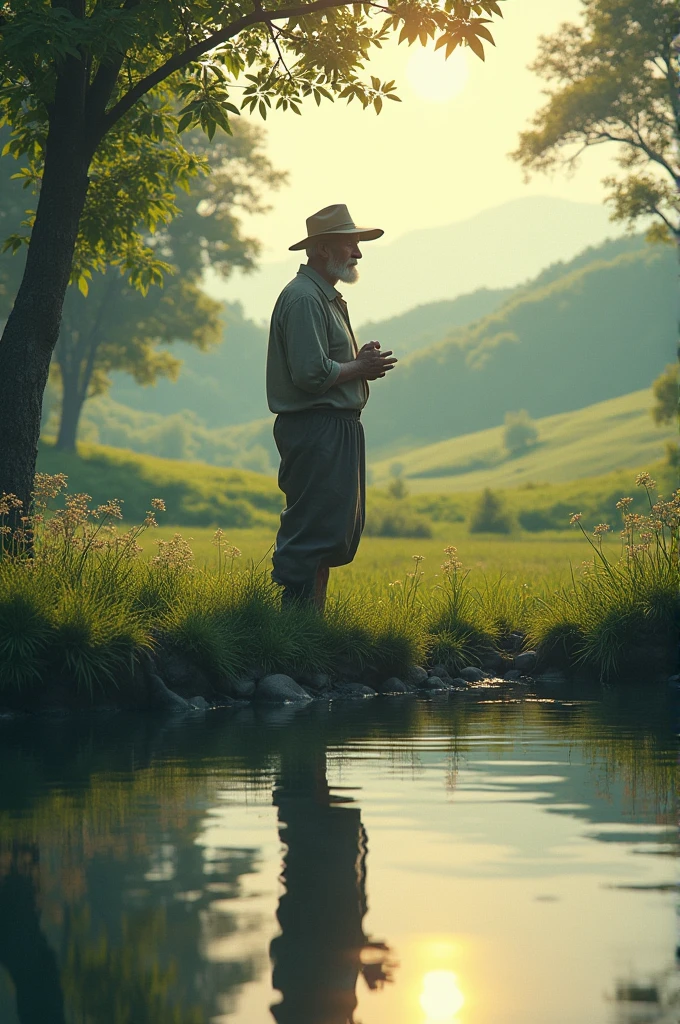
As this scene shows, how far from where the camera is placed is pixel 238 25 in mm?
10438

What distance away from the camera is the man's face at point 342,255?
939cm

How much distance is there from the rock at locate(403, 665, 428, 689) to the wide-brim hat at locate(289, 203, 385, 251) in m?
3.11

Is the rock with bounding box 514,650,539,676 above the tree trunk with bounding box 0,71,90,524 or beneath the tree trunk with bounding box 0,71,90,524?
beneath

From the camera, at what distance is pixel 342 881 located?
146 inches

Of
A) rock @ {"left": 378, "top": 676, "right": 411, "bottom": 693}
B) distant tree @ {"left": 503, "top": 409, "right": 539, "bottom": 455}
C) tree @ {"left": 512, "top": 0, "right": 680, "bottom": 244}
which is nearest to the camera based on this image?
rock @ {"left": 378, "top": 676, "right": 411, "bottom": 693}

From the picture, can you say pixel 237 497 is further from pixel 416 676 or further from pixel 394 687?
pixel 394 687

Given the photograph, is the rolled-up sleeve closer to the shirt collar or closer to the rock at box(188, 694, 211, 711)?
the shirt collar

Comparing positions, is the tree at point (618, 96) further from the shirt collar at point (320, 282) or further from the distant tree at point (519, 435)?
the distant tree at point (519, 435)

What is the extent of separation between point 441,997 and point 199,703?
5.64 metres

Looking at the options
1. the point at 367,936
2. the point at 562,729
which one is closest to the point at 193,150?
the point at 562,729

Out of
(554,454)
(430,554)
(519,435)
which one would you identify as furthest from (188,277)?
(519,435)

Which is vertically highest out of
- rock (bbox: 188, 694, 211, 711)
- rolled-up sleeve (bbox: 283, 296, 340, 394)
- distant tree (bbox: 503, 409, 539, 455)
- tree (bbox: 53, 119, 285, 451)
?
distant tree (bbox: 503, 409, 539, 455)

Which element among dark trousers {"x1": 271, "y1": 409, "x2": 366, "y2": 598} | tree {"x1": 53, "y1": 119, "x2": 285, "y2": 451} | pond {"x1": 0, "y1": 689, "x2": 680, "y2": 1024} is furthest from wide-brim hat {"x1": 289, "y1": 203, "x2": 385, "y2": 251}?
tree {"x1": 53, "y1": 119, "x2": 285, "y2": 451}

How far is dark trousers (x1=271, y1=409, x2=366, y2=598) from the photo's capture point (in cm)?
938
